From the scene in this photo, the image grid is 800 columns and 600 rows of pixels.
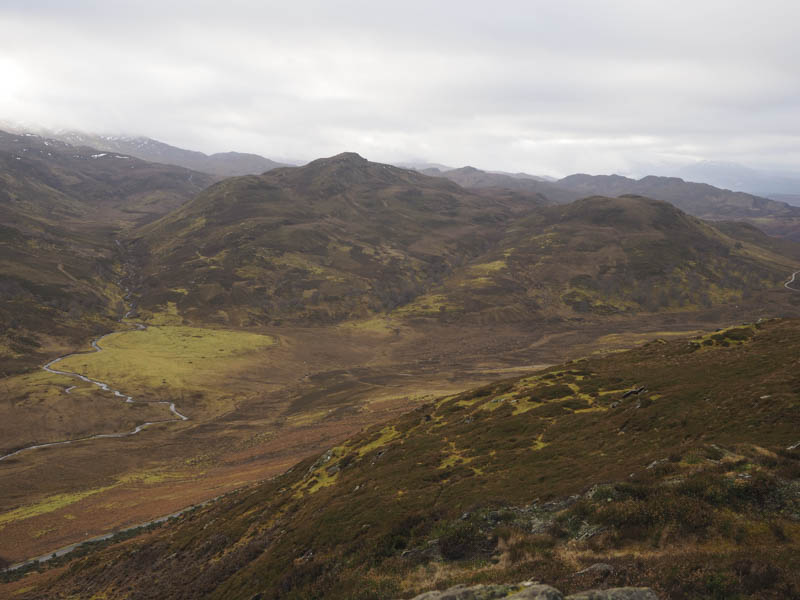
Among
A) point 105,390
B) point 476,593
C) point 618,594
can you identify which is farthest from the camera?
point 105,390

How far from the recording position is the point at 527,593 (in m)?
12.2

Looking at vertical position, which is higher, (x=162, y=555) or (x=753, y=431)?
(x=753, y=431)

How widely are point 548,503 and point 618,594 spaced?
9769mm

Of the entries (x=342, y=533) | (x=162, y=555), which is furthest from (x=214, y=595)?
(x=162, y=555)

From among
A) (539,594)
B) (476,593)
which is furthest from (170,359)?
(539,594)

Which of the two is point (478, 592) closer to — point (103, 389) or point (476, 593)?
point (476, 593)

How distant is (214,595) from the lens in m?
26.1

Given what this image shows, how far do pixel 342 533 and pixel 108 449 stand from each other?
87073 mm

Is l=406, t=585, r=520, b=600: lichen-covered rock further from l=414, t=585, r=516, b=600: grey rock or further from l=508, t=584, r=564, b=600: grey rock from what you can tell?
l=508, t=584, r=564, b=600: grey rock

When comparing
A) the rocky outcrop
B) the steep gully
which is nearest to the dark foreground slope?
the rocky outcrop

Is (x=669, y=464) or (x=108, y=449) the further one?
(x=108, y=449)

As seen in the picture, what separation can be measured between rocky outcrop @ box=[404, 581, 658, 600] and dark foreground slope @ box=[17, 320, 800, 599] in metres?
1.11

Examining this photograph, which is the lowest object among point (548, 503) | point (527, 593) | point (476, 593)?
point (548, 503)

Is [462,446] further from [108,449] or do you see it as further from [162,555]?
[108,449]
